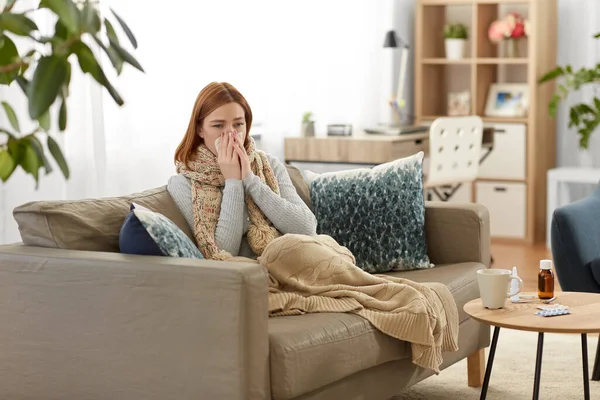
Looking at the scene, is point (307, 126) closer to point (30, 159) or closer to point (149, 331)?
Result: point (149, 331)

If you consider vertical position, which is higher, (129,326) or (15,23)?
(15,23)

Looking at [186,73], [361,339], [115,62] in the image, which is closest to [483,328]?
[361,339]

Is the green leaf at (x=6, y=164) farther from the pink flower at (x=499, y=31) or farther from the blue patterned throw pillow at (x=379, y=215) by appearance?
the pink flower at (x=499, y=31)

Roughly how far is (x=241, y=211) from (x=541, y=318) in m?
0.97

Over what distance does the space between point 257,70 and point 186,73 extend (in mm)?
657

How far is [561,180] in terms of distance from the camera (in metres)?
6.23

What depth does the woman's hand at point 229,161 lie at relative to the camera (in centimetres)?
309

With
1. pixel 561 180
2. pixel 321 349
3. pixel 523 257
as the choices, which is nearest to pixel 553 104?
pixel 561 180

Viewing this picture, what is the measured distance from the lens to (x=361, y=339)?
8.73ft

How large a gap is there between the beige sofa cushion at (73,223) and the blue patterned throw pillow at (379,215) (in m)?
0.86

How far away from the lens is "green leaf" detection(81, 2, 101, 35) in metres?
1.04

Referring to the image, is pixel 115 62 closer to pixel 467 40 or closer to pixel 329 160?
pixel 329 160

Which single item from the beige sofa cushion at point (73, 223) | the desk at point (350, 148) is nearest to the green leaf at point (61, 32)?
the beige sofa cushion at point (73, 223)

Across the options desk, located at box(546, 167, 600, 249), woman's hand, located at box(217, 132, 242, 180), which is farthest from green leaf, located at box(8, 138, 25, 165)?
desk, located at box(546, 167, 600, 249)
